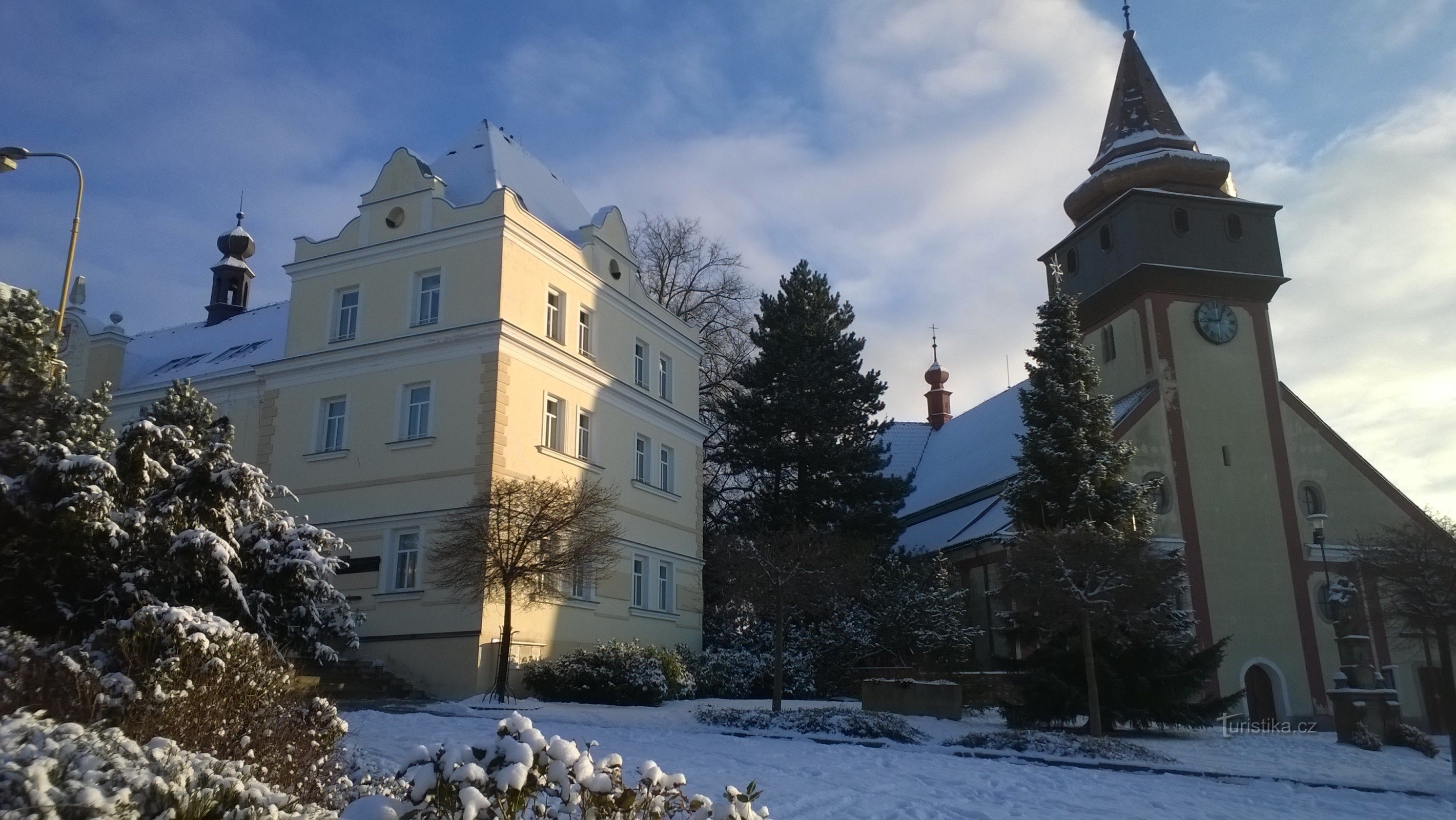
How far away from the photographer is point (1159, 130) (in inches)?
1390

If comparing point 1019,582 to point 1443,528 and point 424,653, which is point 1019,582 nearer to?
point 1443,528

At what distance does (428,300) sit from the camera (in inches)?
958

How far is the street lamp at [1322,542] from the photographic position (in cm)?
2392

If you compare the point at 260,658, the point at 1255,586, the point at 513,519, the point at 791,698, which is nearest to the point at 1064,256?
the point at 1255,586

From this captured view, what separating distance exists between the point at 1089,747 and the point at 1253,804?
4276 millimetres

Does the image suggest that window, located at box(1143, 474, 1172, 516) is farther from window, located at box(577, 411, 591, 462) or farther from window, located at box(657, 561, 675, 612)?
window, located at box(577, 411, 591, 462)

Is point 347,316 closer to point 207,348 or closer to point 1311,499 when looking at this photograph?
point 207,348

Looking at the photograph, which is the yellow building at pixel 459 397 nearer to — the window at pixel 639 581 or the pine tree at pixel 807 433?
the window at pixel 639 581

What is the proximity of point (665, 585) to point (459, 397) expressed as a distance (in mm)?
8118

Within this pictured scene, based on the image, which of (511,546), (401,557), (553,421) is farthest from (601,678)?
(553,421)

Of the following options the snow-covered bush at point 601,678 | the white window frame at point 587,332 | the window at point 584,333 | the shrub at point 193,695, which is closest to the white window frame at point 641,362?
the white window frame at point 587,332

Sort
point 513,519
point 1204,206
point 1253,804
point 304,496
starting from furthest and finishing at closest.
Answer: point 1204,206
point 304,496
point 513,519
point 1253,804

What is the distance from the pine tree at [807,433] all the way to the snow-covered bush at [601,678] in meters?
8.77

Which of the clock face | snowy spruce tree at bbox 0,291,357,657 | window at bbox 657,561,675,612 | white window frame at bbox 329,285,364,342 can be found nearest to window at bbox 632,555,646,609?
window at bbox 657,561,675,612
